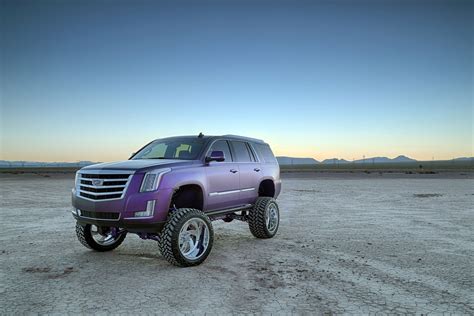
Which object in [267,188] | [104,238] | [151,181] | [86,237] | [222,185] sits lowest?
[104,238]

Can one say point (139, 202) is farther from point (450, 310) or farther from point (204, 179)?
point (450, 310)

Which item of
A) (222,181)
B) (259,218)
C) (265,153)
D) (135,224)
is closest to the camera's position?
(135,224)

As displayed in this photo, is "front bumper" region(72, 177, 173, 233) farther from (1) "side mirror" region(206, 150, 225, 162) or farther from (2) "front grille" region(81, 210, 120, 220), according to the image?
(1) "side mirror" region(206, 150, 225, 162)

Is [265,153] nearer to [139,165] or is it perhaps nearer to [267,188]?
[267,188]

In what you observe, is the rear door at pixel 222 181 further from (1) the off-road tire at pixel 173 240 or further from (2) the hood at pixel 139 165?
(1) the off-road tire at pixel 173 240

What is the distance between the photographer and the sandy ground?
474 cm

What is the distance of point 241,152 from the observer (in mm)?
8602

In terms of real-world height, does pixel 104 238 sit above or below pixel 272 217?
below

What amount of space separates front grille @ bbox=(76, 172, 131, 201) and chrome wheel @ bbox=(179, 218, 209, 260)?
4.15 ft

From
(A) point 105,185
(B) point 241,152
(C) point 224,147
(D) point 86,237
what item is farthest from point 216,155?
(D) point 86,237

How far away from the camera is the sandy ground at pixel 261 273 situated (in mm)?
4738

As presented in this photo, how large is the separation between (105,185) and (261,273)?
2838 millimetres

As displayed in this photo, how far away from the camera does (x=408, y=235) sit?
9.06m

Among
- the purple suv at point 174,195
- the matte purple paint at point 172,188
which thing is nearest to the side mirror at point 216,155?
the purple suv at point 174,195
